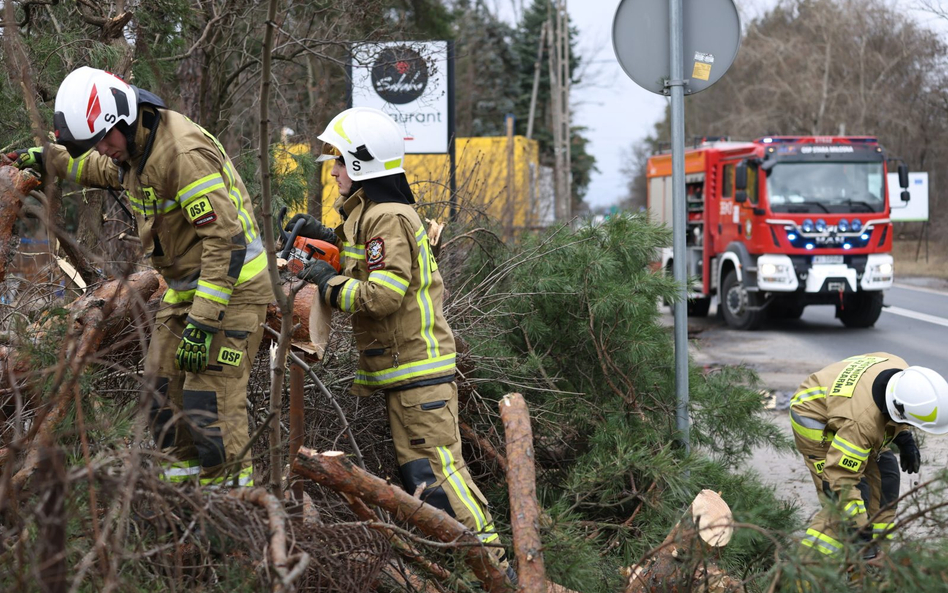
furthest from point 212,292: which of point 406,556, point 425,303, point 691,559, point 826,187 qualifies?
point 826,187

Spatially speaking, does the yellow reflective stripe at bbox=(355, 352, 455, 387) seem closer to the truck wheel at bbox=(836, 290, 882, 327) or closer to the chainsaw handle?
the chainsaw handle

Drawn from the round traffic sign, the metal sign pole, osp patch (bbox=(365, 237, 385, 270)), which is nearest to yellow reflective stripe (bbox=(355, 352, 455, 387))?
osp patch (bbox=(365, 237, 385, 270))

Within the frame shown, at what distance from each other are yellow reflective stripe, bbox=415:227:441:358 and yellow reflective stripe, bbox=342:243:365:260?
0.76 ft

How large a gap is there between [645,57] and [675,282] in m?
1.14

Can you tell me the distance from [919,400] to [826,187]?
32.4ft

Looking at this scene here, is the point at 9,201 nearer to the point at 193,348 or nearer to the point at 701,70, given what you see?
the point at 193,348

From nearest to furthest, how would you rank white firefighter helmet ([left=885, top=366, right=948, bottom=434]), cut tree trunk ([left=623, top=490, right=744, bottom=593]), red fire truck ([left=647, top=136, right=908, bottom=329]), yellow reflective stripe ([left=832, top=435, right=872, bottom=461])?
cut tree trunk ([left=623, top=490, right=744, bottom=593]) → white firefighter helmet ([left=885, top=366, right=948, bottom=434]) → yellow reflective stripe ([left=832, top=435, right=872, bottom=461]) → red fire truck ([left=647, top=136, right=908, bottom=329])

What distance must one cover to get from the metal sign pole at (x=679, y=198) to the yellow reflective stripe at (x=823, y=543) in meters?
1.94

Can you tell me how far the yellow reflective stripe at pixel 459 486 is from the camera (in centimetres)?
355

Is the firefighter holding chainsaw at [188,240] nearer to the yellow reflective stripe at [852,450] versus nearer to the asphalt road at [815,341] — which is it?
the yellow reflective stripe at [852,450]

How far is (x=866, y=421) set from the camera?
3.96m

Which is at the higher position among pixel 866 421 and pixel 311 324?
pixel 311 324

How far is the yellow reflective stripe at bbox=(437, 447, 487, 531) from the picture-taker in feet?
11.6

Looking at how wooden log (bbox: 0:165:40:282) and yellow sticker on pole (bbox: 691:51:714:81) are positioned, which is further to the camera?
yellow sticker on pole (bbox: 691:51:714:81)
